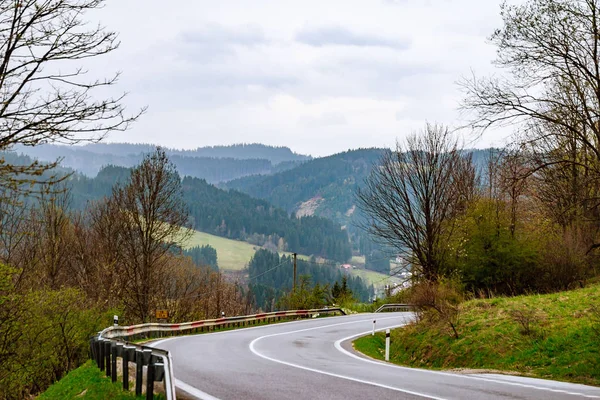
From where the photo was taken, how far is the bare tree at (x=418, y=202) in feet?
110

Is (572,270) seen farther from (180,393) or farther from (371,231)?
(180,393)

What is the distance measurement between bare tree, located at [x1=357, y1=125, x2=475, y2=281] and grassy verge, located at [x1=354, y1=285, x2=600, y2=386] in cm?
826

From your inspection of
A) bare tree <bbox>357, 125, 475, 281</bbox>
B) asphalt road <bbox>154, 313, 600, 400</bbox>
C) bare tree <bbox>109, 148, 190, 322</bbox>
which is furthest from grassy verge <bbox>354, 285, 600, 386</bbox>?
bare tree <bbox>109, 148, 190, 322</bbox>

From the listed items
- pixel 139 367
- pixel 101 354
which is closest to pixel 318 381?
pixel 139 367

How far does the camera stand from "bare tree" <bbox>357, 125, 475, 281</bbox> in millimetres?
33531

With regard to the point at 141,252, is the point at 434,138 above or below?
above

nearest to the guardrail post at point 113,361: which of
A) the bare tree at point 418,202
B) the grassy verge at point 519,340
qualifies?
the grassy verge at point 519,340

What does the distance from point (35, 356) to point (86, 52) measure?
12360 millimetres

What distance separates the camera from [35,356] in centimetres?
1966

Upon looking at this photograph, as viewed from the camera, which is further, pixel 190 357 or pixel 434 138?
pixel 434 138

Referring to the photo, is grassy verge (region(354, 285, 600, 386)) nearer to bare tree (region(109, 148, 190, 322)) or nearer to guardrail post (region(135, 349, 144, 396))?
guardrail post (region(135, 349, 144, 396))

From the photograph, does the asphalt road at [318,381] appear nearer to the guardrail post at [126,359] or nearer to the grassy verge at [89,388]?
the guardrail post at [126,359]

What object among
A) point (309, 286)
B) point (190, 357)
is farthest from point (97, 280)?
point (190, 357)

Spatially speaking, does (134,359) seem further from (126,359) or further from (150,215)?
(150,215)
